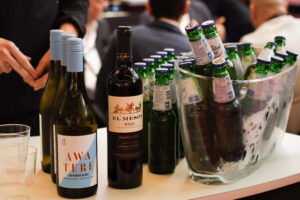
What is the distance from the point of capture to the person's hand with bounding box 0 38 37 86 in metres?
1.53

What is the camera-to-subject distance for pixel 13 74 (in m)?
1.86

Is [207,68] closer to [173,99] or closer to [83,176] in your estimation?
[173,99]

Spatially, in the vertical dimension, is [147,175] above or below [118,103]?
below

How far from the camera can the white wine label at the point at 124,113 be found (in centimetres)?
114

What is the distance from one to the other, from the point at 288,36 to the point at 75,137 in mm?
1767

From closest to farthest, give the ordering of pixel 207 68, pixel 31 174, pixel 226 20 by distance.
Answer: pixel 31 174 < pixel 207 68 < pixel 226 20

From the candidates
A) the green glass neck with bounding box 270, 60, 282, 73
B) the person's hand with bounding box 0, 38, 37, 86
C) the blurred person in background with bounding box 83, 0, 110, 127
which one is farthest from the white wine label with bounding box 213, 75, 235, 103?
the blurred person in background with bounding box 83, 0, 110, 127

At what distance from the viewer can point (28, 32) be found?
184 centimetres

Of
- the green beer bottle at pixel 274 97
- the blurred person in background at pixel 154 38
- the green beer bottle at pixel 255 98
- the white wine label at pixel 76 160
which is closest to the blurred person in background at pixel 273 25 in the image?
the blurred person in background at pixel 154 38

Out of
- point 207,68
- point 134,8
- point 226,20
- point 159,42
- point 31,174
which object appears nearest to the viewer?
point 31,174

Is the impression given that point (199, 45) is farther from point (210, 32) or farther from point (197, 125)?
point (197, 125)

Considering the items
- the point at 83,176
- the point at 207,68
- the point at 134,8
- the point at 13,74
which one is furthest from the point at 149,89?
the point at 134,8

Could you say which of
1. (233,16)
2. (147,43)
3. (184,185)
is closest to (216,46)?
(184,185)

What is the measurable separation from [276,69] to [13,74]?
1.01 metres
